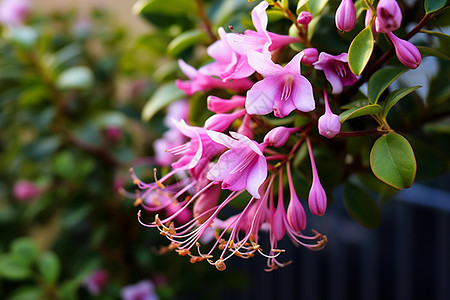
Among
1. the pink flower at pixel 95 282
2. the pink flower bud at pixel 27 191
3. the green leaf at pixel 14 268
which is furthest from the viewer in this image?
the pink flower bud at pixel 27 191

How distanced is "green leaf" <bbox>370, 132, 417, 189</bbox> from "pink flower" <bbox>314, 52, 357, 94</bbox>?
62 mm

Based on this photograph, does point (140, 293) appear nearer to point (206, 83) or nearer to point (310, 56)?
point (206, 83)

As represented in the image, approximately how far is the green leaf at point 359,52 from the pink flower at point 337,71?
0.01m

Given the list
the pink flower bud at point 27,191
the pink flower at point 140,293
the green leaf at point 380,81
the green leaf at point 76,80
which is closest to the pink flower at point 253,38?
the green leaf at point 380,81

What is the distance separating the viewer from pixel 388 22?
0.34 m

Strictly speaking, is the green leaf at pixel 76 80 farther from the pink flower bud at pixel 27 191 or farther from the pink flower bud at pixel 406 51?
the pink flower bud at pixel 406 51

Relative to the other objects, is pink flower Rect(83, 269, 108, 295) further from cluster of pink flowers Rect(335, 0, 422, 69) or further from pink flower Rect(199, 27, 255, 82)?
cluster of pink flowers Rect(335, 0, 422, 69)

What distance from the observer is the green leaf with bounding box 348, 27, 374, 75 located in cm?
37

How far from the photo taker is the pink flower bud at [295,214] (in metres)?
0.41

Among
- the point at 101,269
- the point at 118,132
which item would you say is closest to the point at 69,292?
the point at 101,269

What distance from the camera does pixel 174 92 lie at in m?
0.71

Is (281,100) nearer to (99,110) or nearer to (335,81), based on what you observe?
(335,81)

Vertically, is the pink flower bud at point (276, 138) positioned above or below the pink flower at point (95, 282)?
above

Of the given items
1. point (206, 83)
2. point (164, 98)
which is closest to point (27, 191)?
point (164, 98)
